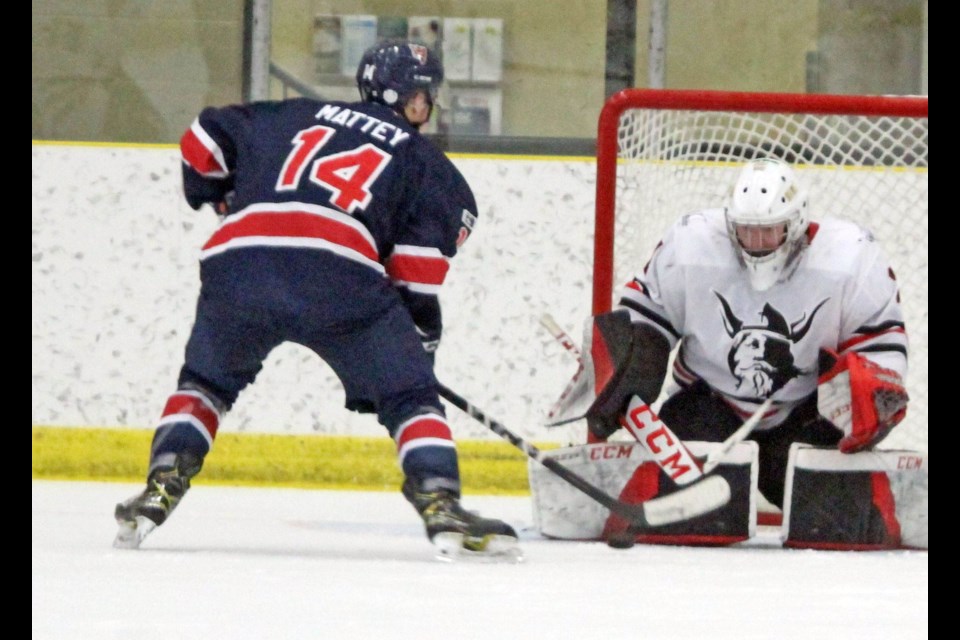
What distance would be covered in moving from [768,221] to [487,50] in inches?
52.0

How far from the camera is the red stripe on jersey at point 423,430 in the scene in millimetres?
2572

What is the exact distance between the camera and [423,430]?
2572mm

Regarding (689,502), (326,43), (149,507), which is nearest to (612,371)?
(689,502)

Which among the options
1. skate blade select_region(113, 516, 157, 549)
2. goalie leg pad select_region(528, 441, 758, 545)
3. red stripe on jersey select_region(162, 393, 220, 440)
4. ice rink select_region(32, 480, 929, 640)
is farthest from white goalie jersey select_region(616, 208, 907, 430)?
skate blade select_region(113, 516, 157, 549)

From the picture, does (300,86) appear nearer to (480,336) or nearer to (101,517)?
(480,336)

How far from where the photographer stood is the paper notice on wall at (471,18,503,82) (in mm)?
3953

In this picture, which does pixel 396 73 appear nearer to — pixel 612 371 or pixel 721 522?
pixel 612 371

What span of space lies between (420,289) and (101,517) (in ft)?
2.80

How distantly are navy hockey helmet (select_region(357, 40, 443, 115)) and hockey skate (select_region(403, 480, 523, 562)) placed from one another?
0.67 m

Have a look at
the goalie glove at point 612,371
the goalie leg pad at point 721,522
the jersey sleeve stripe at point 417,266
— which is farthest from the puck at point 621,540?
the jersey sleeve stripe at point 417,266

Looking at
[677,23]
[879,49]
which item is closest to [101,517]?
[677,23]

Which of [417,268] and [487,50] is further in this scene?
[487,50]

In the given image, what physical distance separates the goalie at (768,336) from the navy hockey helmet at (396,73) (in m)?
0.55

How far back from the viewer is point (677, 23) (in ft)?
12.8
